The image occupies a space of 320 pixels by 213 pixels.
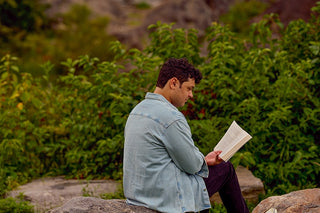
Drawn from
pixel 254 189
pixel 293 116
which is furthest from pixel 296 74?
pixel 254 189

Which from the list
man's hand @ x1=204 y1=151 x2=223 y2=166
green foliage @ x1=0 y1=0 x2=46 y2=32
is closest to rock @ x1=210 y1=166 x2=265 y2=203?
man's hand @ x1=204 y1=151 x2=223 y2=166

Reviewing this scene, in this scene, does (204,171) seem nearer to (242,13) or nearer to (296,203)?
(296,203)

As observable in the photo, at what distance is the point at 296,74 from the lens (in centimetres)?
545

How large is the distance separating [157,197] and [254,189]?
73.8 inches

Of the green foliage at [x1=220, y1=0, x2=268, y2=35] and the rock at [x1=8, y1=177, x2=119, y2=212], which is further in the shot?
the green foliage at [x1=220, y1=0, x2=268, y2=35]

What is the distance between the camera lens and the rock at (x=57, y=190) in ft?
14.8

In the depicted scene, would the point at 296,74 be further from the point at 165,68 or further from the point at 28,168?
the point at 28,168

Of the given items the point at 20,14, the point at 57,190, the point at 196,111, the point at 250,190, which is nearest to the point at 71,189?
the point at 57,190

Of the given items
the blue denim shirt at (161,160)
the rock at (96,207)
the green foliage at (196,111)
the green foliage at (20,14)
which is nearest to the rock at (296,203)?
the blue denim shirt at (161,160)

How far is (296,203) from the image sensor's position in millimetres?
3258

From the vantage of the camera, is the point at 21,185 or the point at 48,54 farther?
the point at 48,54

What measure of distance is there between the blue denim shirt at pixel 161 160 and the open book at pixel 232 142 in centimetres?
20

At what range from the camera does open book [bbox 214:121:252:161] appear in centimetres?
302

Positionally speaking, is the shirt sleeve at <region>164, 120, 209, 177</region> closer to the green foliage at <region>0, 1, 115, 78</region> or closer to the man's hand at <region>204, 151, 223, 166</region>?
the man's hand at <region>204, 151, 223, 166</region>
